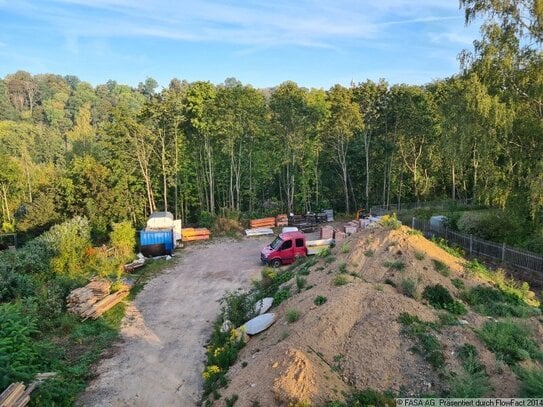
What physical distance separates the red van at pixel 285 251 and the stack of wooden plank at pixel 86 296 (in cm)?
803

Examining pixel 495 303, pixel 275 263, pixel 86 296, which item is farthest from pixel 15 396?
pixel 275 263

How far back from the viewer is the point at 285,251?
69.2 ft

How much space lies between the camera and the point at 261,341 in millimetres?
11305

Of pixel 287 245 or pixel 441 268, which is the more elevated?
pixel 441 268

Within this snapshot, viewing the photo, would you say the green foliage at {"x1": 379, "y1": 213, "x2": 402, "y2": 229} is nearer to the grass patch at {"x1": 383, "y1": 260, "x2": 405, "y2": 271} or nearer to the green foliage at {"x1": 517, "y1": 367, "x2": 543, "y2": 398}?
the grass patch at {"x1": 383, "y1": 260, "x2": 405, "y2": 271}

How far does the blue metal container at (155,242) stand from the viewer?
23.9 meters

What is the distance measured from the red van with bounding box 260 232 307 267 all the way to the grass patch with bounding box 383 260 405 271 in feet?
26.4

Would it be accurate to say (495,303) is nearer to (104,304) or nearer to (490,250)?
(490,250)

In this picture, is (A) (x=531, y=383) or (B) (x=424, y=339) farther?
(B) (x=424, y=339)

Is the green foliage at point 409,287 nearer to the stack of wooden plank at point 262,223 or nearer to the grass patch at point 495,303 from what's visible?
the grass patch at point 495,303

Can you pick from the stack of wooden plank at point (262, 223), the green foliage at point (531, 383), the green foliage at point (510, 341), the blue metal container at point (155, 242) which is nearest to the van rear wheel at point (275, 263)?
the blue metal container at point (155, 242)

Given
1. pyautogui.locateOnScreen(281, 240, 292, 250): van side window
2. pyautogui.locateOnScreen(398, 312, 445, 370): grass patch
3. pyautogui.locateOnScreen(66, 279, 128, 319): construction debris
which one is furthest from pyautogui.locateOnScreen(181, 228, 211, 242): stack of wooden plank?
pyautogui.locateOnScreen(398, 312, 445, 370): grass patch

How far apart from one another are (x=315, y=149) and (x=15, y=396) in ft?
97.2

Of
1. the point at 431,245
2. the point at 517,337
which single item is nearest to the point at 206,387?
the point at 517,337
